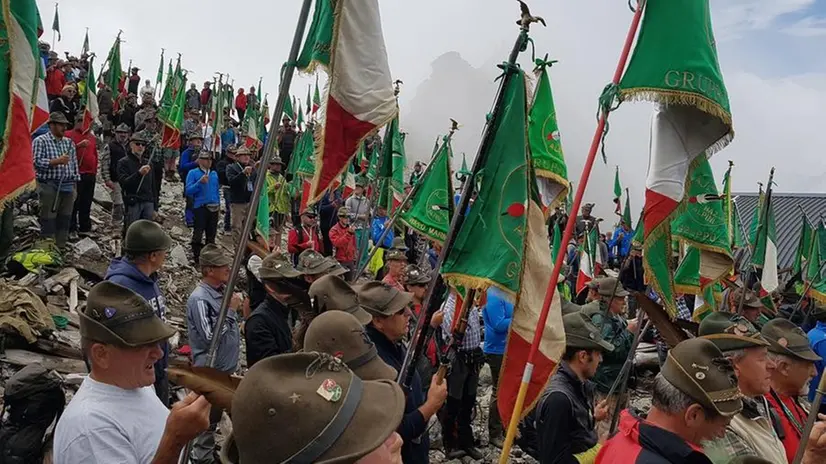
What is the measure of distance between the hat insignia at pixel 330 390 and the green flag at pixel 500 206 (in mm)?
2967

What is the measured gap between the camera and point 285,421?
5.78ft

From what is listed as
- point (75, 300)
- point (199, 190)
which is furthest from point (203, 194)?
point (75, 300)

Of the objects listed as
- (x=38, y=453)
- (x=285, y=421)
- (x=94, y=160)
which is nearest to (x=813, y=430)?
(x=285, y=421)

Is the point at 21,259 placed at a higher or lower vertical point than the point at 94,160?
lower

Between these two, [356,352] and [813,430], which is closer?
[356,352]

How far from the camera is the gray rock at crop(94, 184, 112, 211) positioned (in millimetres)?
17469

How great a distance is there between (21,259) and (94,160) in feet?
9.66

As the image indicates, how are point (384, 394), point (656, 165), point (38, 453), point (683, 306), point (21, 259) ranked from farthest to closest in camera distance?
point (683, 306) < point (21, 259) < point (656, 165) < point (38, 453) < point (384, 394)

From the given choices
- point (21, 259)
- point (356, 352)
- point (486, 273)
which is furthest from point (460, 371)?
point (21, 259)

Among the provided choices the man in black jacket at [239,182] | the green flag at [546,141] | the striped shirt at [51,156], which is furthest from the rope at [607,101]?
the man in black jacket at [239,182]

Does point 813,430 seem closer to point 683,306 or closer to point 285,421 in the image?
point 285,421

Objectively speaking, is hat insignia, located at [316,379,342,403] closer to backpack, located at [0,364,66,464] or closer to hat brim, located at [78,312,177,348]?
hat brim, located at [78,312,177,348]

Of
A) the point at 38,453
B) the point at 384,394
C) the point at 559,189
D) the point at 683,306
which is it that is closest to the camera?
the point at 384,394

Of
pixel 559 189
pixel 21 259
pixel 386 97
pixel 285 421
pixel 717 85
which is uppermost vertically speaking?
pixel 717 85
